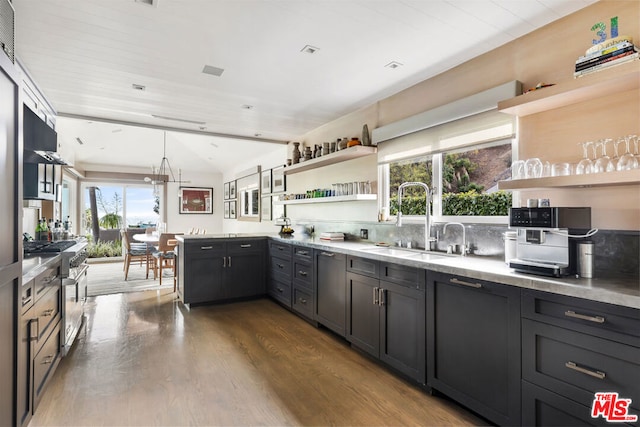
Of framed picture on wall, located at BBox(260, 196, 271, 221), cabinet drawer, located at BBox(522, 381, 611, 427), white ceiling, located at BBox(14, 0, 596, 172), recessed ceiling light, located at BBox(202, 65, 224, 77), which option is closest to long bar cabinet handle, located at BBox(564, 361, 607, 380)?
cabinet drawer, located at BBox(522, 381, 611, 427)

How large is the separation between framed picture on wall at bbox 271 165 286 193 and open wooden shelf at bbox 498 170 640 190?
14.5 feet

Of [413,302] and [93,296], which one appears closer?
[413,302]

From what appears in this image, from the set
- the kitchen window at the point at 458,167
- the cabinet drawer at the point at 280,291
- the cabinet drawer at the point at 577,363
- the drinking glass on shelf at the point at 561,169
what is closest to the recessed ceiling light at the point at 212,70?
the kitchen window at the point at 458,167

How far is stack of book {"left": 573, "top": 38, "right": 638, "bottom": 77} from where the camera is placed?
1.72 meters

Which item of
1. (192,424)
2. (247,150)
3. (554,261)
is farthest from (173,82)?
(247,150)

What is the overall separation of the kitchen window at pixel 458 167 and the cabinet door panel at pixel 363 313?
0.90 m

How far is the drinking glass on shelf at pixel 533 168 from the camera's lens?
215 cm

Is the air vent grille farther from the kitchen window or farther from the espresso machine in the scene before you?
the kitchen window

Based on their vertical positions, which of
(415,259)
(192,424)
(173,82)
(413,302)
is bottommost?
(192,424)

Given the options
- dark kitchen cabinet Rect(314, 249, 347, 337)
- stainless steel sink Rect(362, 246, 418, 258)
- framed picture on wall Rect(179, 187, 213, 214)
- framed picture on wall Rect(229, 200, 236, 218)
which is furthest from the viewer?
framed picture on wall Rect(179, 187, 213, 214)

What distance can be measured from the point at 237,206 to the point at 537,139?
7.37 metres

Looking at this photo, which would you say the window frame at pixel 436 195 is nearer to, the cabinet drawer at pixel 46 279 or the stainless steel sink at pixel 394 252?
the stainless steel sink at pixel 394 252

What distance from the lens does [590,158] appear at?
79.4 inches

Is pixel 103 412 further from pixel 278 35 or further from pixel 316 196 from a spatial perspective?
pixel 316 196
